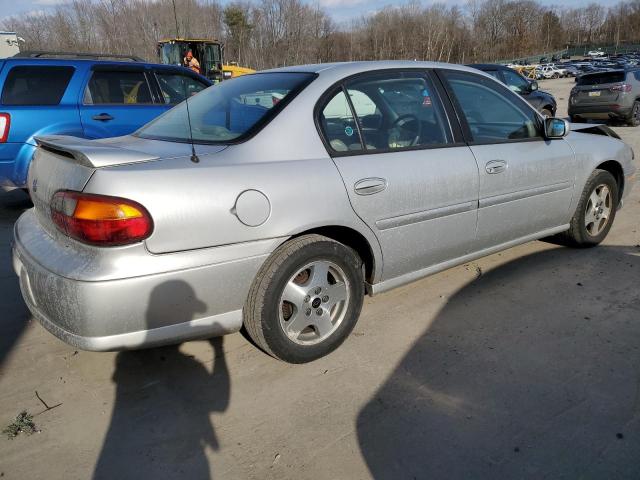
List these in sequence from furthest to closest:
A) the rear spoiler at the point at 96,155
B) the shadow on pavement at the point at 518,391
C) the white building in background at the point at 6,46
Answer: the white building in background at the point at 6,46 → the rear spoiler at the point at 96,155 → the shadow on pavement at the point at 518,391

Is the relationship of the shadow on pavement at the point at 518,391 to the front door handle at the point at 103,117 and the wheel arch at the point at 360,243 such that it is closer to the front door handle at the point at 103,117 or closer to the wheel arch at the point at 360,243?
the wheel arch at the point at 360,243

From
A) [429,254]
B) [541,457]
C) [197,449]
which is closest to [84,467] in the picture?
[197,449]

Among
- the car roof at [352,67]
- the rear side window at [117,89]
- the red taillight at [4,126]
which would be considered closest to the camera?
the car roof at [352,67]

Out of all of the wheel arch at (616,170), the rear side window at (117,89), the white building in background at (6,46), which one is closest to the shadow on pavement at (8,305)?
the rear side window at (117,89)

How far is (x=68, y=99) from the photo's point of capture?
5.84 m

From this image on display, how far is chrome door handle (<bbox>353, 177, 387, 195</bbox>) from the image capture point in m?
2.78

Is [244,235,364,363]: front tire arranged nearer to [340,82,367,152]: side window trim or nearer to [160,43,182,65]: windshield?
[340,82,367,152]: side window trim

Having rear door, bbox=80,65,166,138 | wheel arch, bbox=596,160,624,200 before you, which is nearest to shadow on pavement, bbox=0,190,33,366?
rear door, bbox=80,65,166,138

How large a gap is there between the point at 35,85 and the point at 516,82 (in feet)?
34.5

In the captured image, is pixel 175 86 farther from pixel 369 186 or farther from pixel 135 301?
pixel 135 301

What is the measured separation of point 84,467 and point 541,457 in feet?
6.18

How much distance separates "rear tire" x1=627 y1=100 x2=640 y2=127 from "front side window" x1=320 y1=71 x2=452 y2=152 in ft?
42.6

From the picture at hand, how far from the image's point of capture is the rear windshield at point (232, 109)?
2752 mm

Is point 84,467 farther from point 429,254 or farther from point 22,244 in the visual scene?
point 429,254
